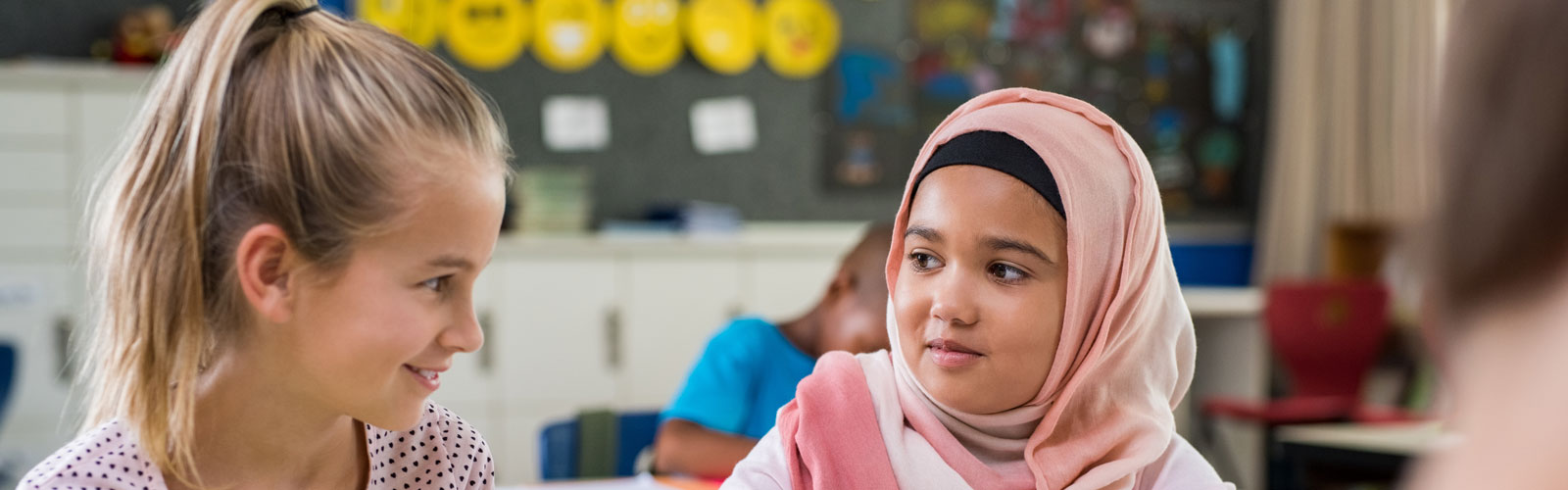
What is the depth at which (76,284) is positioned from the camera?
448cm

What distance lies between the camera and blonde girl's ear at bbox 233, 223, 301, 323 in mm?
997

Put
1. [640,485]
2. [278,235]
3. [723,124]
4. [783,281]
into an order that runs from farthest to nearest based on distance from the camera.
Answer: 1. [723,124]
2. [783,281]
3. [640,485]
4. [278,235]

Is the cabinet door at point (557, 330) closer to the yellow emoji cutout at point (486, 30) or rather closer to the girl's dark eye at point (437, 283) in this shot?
the yellow emoji cutout at point (486, 30)

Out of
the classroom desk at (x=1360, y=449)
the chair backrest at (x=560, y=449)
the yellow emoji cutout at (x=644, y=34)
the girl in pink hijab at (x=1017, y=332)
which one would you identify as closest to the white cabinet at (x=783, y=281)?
the yellow emoji cutout at (x=644, y=34)

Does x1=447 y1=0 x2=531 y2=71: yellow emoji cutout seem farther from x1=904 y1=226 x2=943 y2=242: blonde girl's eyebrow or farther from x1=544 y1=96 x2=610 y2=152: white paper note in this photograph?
x1=904 y1=226 x2=943 y2=242: blonde girl's eyebrow

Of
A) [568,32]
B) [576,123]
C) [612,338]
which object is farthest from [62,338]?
[568,32]

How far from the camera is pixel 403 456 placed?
4.08ft

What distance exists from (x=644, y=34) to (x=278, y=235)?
15.1 ft

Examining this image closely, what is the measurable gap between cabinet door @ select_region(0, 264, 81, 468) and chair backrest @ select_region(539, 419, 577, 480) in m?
2.72

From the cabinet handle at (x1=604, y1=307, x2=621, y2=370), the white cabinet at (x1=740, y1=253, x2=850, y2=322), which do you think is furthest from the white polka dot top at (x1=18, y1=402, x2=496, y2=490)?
the white cabinet at (x1=740, y1=253, x2=850, y2=322)

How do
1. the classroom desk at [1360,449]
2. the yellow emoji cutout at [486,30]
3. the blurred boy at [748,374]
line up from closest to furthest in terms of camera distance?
the blurred boy at [748,374]
the classroom desk at [1360,449]
the yellow emoji cutout at [486,30]

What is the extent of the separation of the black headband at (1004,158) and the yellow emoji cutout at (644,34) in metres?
4.56

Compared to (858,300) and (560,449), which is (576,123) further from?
(858,300)

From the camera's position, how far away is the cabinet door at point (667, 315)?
498cm
